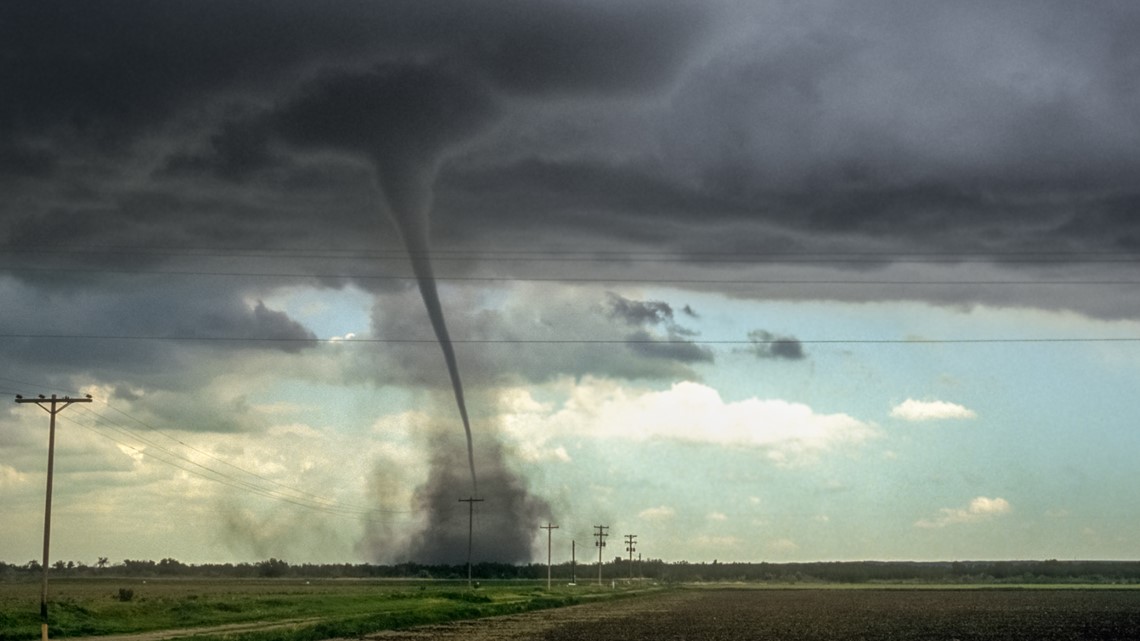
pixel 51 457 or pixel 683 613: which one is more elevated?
pixel 51 457

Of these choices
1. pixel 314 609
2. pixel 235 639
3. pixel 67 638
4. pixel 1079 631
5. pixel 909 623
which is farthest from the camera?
pixel 314 609

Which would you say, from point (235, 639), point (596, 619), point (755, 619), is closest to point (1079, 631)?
point (755, 619)

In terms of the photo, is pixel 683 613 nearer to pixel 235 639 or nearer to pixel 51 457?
pixel 235 639

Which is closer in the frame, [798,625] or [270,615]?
[798,625]

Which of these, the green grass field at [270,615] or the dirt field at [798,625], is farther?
the green grass field at [270,615]

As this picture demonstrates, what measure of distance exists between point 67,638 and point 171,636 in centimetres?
638

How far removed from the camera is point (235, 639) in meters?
71.2

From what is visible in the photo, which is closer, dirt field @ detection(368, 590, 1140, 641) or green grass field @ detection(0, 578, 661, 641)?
dirt field @ detection(368, 590, 1140, 641)

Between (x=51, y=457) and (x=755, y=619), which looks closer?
(x=51, y=457)

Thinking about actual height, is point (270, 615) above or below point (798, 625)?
below

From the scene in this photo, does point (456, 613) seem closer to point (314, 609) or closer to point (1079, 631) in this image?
point (314, 609)

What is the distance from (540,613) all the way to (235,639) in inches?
2150

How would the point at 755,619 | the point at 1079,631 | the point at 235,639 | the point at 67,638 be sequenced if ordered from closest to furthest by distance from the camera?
1. the point at 235,639
2. the point at 67,638
3. the point at 1079,631
4. the point at 755,619

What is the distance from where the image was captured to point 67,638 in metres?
76.2
